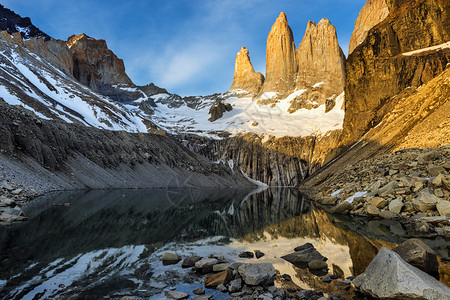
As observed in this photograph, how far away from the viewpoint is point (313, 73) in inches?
6885

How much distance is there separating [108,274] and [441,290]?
940 cm

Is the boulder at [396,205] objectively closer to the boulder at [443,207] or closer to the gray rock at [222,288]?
the boulder at [443,207]

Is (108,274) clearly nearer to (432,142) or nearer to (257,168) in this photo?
(432,142)

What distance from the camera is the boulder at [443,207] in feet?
47.8

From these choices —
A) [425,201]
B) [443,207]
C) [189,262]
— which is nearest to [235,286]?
[189,262]

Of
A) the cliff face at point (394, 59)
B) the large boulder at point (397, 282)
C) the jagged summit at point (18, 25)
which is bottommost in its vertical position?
the large boulder at point (397, 282)

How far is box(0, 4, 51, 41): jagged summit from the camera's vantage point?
162000 millimetres

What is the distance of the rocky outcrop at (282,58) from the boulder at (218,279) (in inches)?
7291

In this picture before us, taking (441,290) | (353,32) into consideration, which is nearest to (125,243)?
(441,290)

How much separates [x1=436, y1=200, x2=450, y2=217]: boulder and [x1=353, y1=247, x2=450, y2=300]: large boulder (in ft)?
33.0

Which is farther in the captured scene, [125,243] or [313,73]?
[313,73]

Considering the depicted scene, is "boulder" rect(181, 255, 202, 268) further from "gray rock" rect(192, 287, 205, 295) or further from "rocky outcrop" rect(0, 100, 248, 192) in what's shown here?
"rocky outcrop" rect(0, 100, 248, 192)

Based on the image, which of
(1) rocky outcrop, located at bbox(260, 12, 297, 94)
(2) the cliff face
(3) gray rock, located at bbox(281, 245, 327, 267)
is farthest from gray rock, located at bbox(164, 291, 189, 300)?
(1) rocky outcrop, located at bbox(260, 12, 297, 94)

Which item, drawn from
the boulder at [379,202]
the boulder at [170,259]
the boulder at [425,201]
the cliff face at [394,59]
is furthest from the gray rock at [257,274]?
the cliff face at [394,59]
